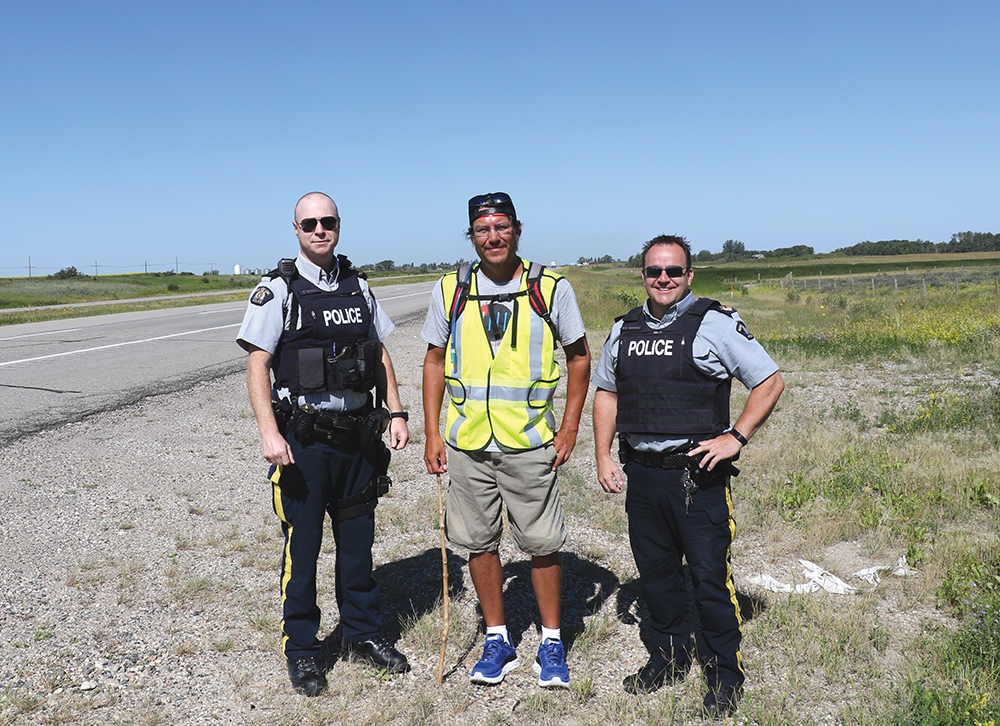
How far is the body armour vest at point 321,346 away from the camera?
3109mm

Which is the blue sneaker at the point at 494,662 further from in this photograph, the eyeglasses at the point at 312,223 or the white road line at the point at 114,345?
the white road line at the point at 114,345

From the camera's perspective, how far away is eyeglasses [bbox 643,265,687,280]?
2.99 m

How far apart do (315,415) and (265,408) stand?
0.70ft

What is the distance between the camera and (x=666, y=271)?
300 cm

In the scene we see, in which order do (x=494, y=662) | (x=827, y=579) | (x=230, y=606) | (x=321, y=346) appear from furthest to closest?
(x=827, y=579)
(x=230, y=606)
(x=494, y=662)
(x=321, y=346)

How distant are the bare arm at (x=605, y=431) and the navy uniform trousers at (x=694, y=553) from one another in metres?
0.10

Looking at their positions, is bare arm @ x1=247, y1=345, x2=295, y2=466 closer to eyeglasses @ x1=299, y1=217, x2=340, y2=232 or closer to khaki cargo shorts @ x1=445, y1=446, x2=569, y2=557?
eyeglasses @ x1=299, y1=217, x2=340, y2=232

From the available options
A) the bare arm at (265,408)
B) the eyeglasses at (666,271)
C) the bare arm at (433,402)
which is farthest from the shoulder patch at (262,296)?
the eyeglasses at (666,271)

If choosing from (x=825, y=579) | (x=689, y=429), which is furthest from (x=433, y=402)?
(x=825, y=579)

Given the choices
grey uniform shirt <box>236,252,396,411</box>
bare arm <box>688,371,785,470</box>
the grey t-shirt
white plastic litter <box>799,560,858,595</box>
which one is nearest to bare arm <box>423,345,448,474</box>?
the grey t-shirt

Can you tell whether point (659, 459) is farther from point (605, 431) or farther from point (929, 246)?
point (929, 246)

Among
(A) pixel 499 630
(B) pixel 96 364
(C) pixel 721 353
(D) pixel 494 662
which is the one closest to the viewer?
(C) pixel 721 353

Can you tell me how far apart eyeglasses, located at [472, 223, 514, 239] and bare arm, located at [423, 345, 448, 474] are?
0.58 m

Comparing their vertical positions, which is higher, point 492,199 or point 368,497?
point 492,199
